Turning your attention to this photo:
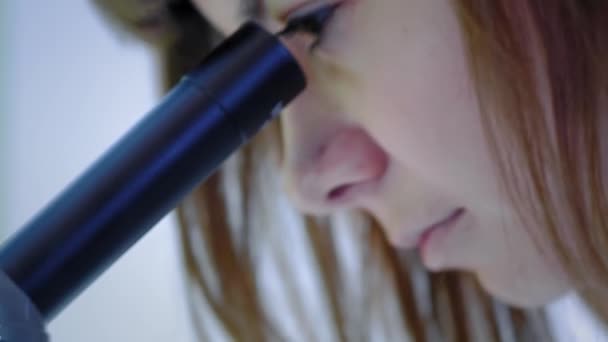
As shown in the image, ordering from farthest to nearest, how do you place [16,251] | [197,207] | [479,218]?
[197,207] < [479,218] < [16,251]

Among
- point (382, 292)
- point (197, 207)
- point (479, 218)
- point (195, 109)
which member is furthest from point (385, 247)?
point (195, 109)

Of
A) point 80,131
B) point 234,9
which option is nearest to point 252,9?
point 234,9

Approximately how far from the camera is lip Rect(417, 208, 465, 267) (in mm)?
366

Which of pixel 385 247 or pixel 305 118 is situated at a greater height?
pixel 305 118

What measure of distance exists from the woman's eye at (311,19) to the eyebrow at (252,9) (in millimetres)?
15

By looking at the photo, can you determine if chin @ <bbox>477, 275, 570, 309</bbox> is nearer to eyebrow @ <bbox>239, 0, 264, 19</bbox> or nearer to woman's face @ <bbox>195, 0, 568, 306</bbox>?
woman's face @ <bbox>195, 0, 568, 306</bbox>

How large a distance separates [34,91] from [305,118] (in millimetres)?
443

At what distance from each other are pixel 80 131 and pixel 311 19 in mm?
430

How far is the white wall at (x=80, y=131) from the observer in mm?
652

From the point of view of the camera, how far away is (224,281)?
587 mm

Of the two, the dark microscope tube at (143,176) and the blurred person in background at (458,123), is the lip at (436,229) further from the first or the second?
the dark microscope tube at (143,176)

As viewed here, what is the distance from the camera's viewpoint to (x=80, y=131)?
70 centimetres

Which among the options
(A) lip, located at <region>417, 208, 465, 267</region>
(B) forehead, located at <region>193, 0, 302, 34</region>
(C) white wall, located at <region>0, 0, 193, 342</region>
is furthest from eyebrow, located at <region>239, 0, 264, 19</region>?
(C) white wall, located at <region>0, 0, 193, 342</region>

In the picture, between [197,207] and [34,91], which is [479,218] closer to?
[197,207]
